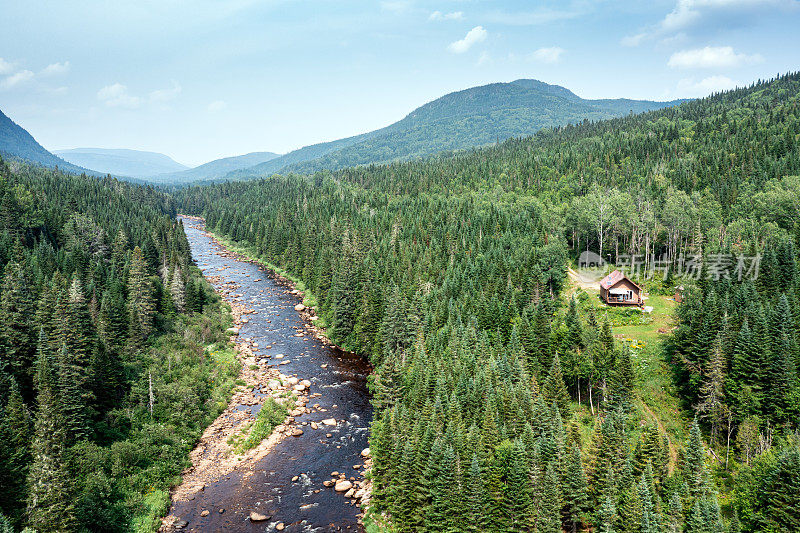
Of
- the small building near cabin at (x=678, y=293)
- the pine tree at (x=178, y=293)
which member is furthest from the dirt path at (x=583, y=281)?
the pine tree at (x=178, y=293)

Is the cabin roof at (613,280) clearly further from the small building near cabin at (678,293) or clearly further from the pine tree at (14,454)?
the pine tree at (14,454)

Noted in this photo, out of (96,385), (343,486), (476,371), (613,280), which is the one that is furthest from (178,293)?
(613,280)

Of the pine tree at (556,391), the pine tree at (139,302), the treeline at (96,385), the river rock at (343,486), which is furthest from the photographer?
the pine tree at (139,302)

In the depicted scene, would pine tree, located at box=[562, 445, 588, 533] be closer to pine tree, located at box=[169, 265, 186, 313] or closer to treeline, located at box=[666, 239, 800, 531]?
treeline, located at box=[666, 239, 800, 531]

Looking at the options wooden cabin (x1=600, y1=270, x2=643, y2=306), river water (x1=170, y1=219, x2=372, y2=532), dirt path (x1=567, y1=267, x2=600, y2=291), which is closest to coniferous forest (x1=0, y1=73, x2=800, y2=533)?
river water (x1=170, y1=219, x2=372, y2=532)

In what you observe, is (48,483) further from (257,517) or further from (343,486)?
(343,486)

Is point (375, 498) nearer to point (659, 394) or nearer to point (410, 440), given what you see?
point (410, 440)
